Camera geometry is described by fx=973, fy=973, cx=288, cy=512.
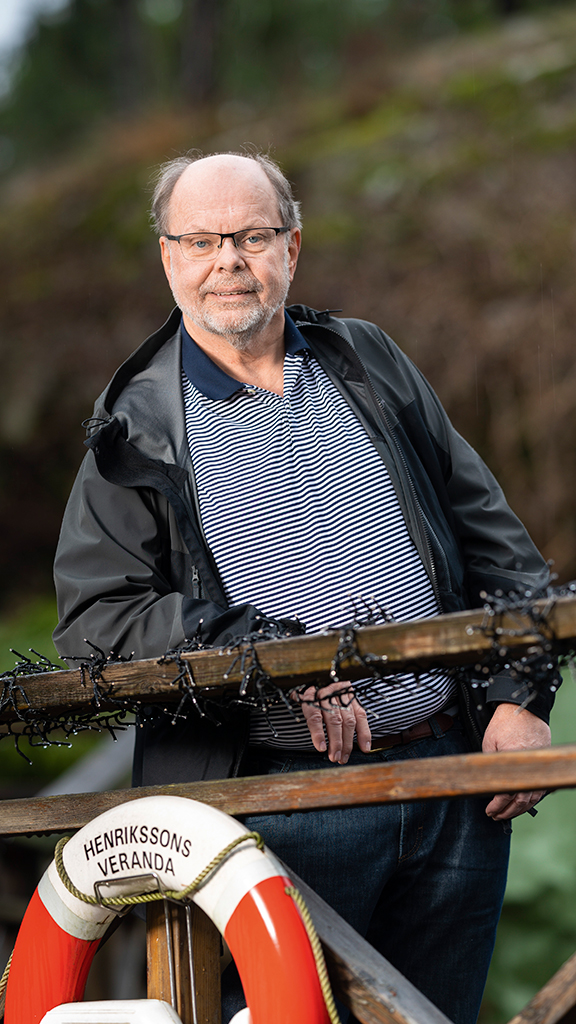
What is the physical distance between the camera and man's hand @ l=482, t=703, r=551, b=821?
5.58ft

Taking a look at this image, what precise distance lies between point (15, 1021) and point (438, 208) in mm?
6967

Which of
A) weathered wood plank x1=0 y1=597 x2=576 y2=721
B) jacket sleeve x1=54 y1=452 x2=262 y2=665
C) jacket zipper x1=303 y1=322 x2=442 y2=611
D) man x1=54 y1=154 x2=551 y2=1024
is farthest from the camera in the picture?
jacket zipper x1=303 y1=322 x2=442 y2=611

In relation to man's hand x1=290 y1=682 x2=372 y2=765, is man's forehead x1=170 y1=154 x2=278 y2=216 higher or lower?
higher

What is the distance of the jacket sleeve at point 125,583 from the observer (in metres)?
1.54

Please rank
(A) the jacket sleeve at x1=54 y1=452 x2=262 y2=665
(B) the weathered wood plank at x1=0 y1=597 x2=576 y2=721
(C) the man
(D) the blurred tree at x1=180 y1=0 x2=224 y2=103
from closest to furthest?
(B) the weathered wood plank at x1=0 y1=597 x2=576 y2=721 → (A) the jacket sleeve at x1=54 y1=452 x2=262 y2=665 → (C) the man → (D) the blurred tree at x1=180 y1=0 x2=224 y2=103

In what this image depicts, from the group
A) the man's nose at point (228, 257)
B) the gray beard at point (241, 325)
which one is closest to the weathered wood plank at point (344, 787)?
the gray beard at point (241, 325)

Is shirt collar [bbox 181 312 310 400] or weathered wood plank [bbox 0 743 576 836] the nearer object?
weathered wood plank [bbox 0 743 576 836]

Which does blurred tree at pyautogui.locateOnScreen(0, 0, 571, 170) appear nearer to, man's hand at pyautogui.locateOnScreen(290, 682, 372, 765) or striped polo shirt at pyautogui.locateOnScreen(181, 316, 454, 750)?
striped polo shirt at pyautogui.locateOnScreen(181, 316, 454, 750)

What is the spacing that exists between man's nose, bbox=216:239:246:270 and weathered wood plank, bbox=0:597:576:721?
0.80 metres

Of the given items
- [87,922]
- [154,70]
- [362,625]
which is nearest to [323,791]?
[362,625]

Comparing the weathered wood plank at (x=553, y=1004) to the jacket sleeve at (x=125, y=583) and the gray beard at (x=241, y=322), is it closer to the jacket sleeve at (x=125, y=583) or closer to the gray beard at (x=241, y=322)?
the jacket sleeve at (x=125, y=583)

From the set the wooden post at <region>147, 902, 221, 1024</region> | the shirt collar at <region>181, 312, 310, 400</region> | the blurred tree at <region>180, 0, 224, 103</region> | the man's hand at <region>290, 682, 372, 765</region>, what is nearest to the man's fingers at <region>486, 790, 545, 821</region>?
the man's hand at <region>290, 682, 372, 765</region>

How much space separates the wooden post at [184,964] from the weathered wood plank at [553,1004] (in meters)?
0.53

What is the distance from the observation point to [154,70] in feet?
59.3
